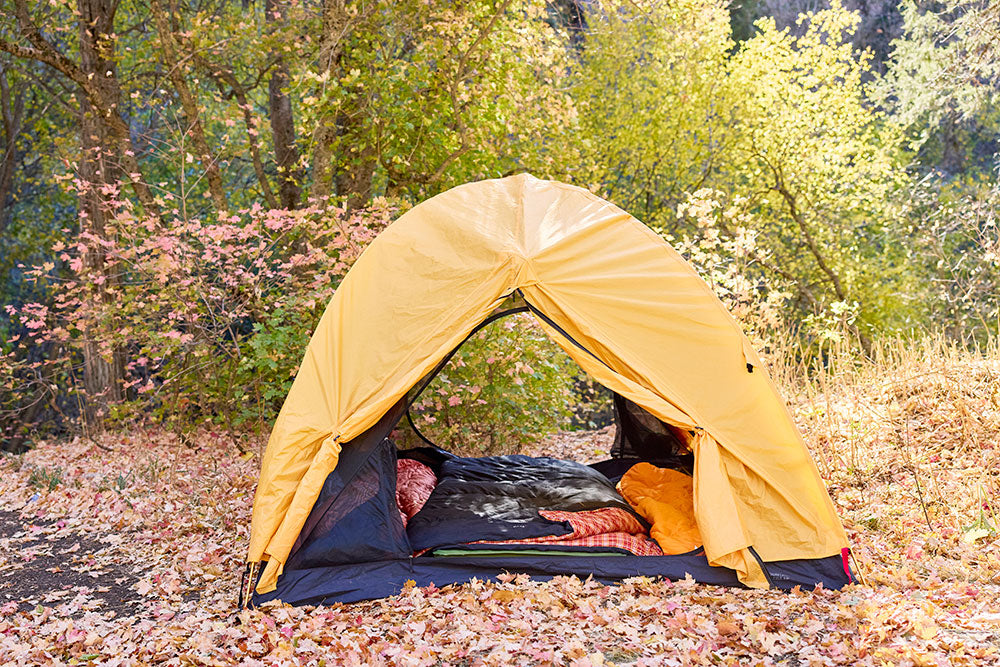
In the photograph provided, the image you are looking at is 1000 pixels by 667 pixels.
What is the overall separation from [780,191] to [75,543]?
447 inches

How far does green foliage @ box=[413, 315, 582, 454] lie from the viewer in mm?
6328

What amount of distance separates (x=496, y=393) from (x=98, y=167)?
4.69m

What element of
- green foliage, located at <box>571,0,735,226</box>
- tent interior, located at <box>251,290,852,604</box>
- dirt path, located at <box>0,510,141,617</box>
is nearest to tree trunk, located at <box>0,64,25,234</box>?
dirt path, located at <box>0,510,141,617</box>

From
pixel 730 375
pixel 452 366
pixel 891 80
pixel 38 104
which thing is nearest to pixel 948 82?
pixel 891 80

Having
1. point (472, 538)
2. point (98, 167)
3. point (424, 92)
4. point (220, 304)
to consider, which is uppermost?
point (424, 92)

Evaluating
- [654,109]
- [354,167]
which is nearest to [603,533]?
[354,167]

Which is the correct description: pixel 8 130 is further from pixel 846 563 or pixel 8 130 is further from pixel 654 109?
pixel 846 563

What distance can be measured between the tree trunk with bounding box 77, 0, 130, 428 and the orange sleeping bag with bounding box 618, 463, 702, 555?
188 inches

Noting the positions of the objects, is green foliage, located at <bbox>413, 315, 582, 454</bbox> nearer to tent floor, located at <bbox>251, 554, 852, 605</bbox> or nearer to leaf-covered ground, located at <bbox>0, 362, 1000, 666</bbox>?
leaf-covered ground, located at <bbox>0, 362, 1000, 666</bbox>

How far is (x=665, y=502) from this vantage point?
4.42 meters

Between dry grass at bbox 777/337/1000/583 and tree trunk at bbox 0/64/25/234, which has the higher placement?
tree trunk at bbox 0/64/25/234

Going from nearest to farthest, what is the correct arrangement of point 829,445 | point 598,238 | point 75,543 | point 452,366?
point 598,238 < point 75,543 < point 829,445 < point 452,366

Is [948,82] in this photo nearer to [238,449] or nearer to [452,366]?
[452,366]

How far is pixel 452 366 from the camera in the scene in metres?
6.41
